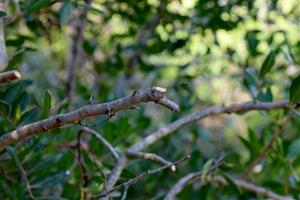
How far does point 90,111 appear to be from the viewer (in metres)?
0.63

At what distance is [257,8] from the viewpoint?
1330 millimetres

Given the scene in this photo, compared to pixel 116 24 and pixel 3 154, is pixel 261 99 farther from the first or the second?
pixel 116 24

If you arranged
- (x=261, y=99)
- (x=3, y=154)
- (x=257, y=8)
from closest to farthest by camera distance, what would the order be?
(x=3, y=154) < (x=261, y=99) < (x=257, y=8)

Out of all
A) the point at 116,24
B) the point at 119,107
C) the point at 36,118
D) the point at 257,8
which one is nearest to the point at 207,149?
the point at 116,24

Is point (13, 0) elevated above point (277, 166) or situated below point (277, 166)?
above

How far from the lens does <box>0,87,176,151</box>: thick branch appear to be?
592 millimetres

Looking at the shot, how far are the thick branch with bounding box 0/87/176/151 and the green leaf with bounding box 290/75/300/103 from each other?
42 cm

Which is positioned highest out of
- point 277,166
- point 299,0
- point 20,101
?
point 299,0

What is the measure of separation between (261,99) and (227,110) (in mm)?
92

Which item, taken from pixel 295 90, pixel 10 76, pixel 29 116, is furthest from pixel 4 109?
pixel 295 90

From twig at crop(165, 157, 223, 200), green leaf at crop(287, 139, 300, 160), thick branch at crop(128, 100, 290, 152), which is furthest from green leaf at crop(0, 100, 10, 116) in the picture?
green leaf at crop(287, 139, 300, 160)

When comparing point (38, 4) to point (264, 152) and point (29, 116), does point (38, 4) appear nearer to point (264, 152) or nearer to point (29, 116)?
point (29, 116)

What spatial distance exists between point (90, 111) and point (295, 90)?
0.45 meters

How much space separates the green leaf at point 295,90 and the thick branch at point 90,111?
16.6 inches
